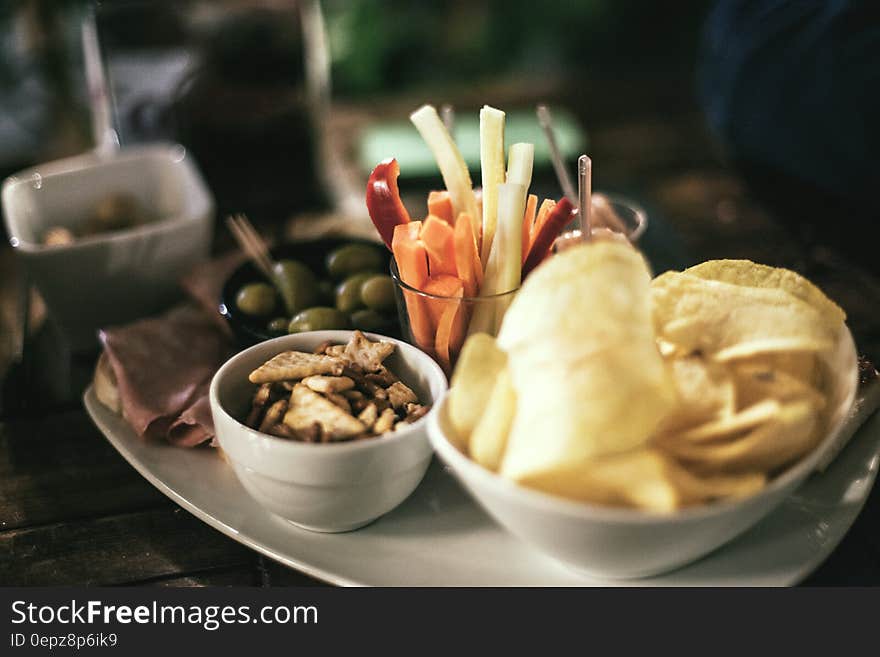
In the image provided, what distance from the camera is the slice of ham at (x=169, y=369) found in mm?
760

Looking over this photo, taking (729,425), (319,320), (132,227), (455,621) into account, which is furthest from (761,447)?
(132,227)

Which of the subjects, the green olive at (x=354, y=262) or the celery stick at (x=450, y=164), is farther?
the green olive at (x=354, y=262)

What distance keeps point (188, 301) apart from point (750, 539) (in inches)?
27.3

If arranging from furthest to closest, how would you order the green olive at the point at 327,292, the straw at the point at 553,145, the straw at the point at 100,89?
1. the straw at the point at 100,89
2. the green olive at the point at 327,292
3. the straw at the point at 553,145

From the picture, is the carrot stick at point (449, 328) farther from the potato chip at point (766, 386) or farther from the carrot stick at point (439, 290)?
the potato chip at point (766, 386)

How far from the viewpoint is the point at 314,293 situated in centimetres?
90

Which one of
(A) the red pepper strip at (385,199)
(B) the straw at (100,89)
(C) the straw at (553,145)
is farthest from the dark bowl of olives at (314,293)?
(B) the straw at (100,89)

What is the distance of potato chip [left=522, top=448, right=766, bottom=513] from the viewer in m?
0.49

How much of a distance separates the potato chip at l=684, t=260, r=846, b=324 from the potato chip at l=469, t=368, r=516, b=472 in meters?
0.21

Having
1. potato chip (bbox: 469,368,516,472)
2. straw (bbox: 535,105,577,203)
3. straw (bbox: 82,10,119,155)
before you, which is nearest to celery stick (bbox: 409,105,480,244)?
straw (bbox: 535,105,577,203)

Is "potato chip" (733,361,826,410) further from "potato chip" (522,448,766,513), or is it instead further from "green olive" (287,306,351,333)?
"green olive" (287,306,351,333)

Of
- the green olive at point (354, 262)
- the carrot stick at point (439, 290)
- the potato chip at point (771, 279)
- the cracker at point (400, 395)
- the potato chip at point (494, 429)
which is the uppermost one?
the potato chip at point (771, 279)

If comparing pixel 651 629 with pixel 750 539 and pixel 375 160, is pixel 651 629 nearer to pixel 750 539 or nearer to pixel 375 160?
pixel 750 539

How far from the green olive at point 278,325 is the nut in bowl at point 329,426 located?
122 millimetres
